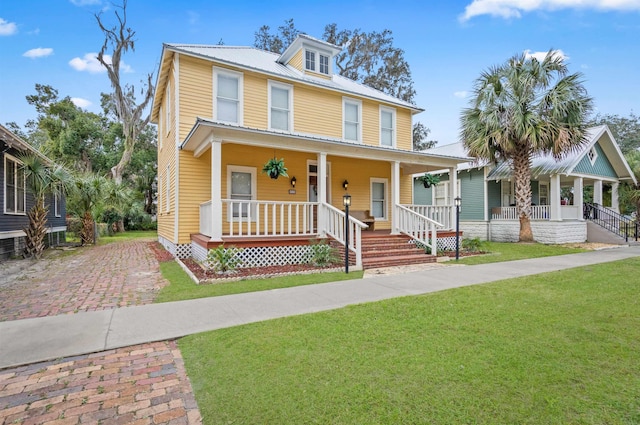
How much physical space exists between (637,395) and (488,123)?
538 inches

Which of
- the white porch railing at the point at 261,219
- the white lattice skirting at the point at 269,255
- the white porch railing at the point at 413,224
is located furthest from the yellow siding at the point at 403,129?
the white lattice skirting at the point at 269,255

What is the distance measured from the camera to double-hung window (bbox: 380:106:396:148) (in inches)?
557

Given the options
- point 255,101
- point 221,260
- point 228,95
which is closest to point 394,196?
point 255,101

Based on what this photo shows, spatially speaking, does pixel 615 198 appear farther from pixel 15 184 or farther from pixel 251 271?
pixel 15 184

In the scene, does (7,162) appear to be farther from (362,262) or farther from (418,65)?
(418,65)

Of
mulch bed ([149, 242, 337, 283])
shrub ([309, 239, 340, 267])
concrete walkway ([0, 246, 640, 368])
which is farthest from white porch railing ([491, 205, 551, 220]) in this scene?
mulch bed ([149, 242, 337, 283])

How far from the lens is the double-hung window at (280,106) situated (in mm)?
11812

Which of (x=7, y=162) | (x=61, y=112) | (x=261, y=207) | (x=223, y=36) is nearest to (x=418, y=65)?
(x=223, y=36)

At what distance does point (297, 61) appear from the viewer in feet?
44.5

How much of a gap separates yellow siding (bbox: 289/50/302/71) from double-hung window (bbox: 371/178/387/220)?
554 centimetres

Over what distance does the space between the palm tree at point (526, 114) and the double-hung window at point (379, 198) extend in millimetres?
4640

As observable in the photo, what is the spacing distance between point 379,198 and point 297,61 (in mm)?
→ 6637

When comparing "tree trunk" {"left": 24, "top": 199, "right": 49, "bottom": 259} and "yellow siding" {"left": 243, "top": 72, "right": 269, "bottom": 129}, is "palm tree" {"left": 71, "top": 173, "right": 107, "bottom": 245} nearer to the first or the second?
"tree trunk" {"left": 24, "top": 199, "right": 49, "bottom": 259}

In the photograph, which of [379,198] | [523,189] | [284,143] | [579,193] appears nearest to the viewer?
[284,143]
